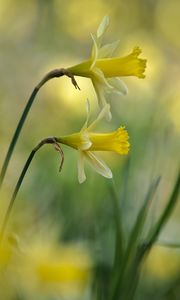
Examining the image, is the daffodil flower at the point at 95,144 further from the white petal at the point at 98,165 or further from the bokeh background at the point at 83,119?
the bokeh background at the point at 83,119

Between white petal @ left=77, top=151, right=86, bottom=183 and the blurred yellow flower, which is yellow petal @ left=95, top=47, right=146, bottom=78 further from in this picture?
the blurred yellow flower

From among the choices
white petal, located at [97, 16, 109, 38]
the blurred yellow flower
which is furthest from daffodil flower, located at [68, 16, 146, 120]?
the blurred yellow flower

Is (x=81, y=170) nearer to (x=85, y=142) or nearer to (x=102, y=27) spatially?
(x=85, y=142)

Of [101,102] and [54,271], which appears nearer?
[101,102]

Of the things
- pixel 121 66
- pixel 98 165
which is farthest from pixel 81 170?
pixel 121 66

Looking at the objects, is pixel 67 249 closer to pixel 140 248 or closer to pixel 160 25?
pixel 140 248
